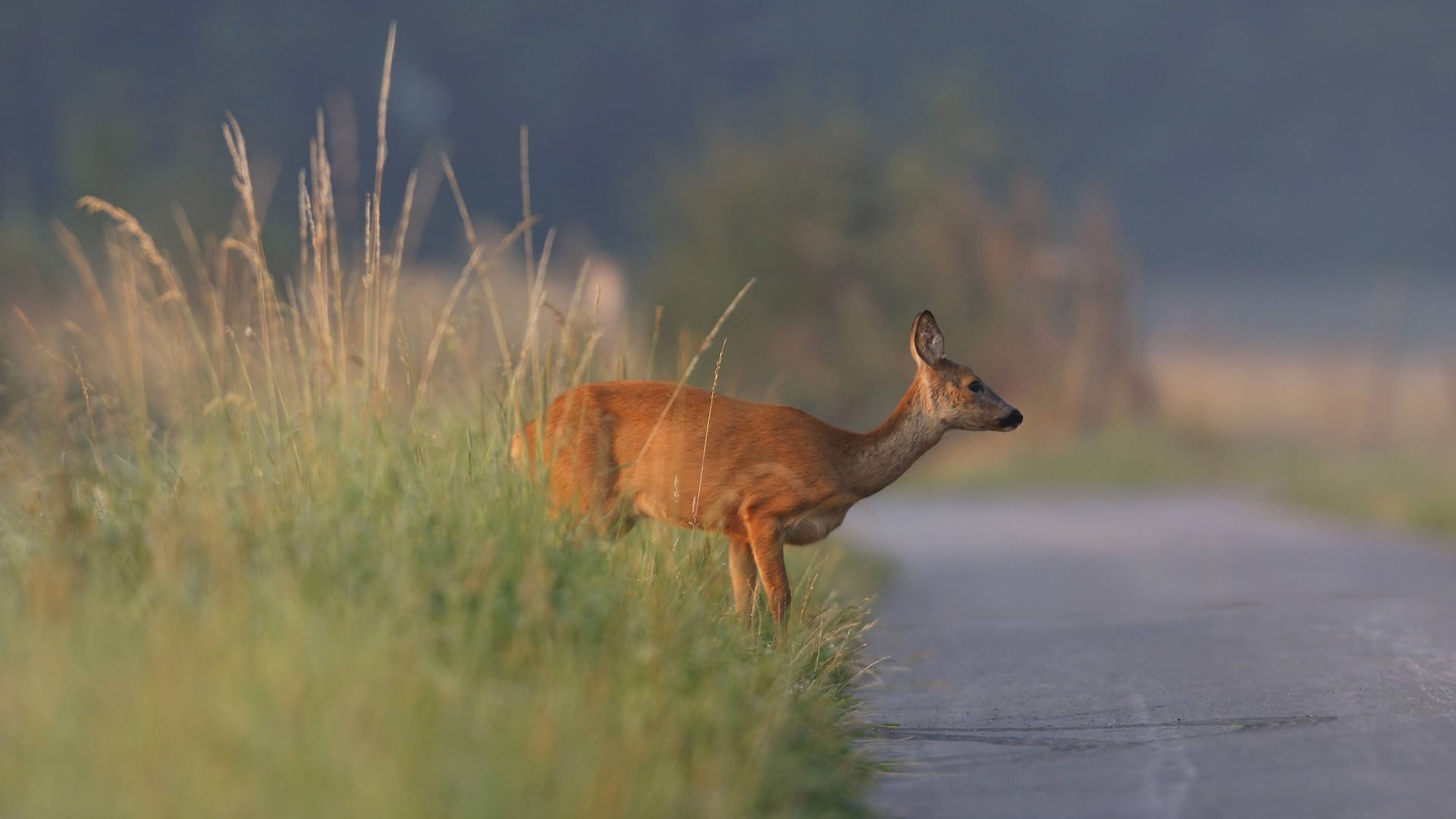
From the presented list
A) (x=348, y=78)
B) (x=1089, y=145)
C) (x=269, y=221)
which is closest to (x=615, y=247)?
(x=348, y=78)

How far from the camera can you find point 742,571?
361 inches

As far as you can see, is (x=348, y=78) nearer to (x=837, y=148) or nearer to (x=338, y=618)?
(x=837, y=148)

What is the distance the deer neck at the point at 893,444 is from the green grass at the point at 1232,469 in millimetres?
14933

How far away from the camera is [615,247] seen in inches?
2660

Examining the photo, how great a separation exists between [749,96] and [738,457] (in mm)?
67669

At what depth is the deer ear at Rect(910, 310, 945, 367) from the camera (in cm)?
920

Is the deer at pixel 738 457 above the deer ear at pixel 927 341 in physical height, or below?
below

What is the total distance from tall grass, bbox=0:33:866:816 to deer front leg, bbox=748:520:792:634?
21cm

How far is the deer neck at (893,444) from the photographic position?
9.01 m

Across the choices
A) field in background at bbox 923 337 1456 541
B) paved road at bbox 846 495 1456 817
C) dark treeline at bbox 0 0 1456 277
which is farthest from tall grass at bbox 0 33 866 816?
dark treeline at bbox 0 0 1456 277

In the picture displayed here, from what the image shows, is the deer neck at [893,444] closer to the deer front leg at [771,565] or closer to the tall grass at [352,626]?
the deer front leg at [771,565]

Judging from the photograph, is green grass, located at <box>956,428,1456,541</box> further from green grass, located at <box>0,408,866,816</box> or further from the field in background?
green grass, located at <box>0,408,866,816</box>

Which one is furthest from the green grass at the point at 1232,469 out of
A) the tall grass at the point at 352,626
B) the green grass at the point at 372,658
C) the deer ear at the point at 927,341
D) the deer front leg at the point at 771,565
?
the green grass at the point at 372,658

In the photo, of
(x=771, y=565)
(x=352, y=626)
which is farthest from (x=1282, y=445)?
(x=352, y=626)
